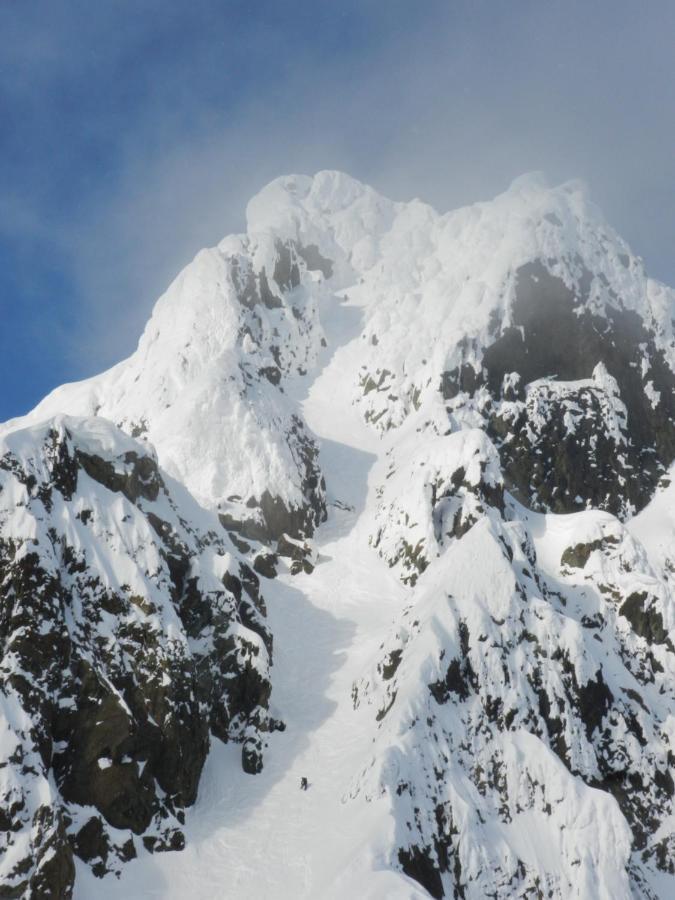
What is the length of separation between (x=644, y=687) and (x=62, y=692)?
39.6 metres

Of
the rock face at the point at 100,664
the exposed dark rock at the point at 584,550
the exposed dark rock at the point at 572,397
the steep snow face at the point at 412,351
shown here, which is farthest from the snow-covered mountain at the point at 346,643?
the steep snow face at the point at 412,351

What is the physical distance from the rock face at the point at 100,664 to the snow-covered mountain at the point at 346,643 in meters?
0.13

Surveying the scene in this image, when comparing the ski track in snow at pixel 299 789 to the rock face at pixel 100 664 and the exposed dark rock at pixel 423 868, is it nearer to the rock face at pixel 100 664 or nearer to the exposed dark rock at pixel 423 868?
the rock face at pixel 100 664

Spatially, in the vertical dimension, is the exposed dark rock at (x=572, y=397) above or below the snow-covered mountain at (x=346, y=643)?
above

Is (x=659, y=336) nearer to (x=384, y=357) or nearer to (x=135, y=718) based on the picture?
(x=384, y=357)

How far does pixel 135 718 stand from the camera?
32.7 m

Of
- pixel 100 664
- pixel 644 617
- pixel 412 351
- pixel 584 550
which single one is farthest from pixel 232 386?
pixel 644 617

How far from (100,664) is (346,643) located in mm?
21841

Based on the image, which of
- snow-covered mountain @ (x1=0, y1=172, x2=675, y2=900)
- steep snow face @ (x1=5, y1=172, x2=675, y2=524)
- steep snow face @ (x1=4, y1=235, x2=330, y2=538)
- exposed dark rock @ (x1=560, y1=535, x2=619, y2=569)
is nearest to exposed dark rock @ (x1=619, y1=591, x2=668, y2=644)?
snow-covered mountain @ (x1=0, y1=172, x2=675, y2=900)

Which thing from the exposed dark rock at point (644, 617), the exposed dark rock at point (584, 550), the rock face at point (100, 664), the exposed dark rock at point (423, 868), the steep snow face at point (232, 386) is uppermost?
the steep snow face at point (232, 386)

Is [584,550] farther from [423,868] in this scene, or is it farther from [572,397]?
[423,868]

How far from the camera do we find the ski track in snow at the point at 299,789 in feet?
92.8

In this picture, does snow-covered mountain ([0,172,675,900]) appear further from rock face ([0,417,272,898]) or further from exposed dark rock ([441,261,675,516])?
exposed dark rock ([441,261,675,516])

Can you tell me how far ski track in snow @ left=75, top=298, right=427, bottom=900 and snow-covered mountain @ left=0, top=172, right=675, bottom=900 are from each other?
167 mm
